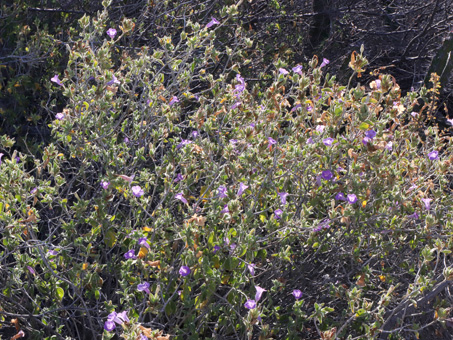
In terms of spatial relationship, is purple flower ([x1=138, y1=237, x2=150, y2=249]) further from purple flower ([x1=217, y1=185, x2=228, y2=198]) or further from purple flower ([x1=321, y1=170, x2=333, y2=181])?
purple flower ([x1=321, y1=170, x2=333, y2=181])

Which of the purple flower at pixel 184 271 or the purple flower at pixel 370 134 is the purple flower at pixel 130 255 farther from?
the purple flower at pixel 370 134

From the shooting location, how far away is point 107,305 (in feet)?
6.31

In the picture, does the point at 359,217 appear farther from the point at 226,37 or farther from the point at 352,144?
the point at 226,37

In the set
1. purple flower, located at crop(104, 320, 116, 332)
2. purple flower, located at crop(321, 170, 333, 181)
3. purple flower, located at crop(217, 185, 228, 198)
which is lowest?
purple flower, located at crop(104, 320, 116, 332)

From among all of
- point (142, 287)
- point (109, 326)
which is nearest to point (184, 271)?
point (142, 287)

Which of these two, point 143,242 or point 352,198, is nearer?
point 143,242

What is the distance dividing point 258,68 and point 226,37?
1.27ft

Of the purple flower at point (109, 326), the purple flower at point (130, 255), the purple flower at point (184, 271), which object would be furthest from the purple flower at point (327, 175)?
the purple flower at point (109, 326)

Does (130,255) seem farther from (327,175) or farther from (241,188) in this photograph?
(327,175)

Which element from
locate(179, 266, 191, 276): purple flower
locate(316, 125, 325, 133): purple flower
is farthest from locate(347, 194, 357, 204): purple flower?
locate(179, 266, 191, 276): purple flower

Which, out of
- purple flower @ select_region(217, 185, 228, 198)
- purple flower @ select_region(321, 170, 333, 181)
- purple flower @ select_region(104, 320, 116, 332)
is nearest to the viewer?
purple flower @ select_region(104, 320, 116, 332)

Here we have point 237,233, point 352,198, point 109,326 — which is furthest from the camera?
point 352,198

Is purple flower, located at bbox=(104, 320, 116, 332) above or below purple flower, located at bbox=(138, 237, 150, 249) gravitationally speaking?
below

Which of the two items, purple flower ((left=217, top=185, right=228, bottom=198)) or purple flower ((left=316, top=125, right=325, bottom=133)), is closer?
purple flower ((left=217, top=185, right=228, bottom=198))
